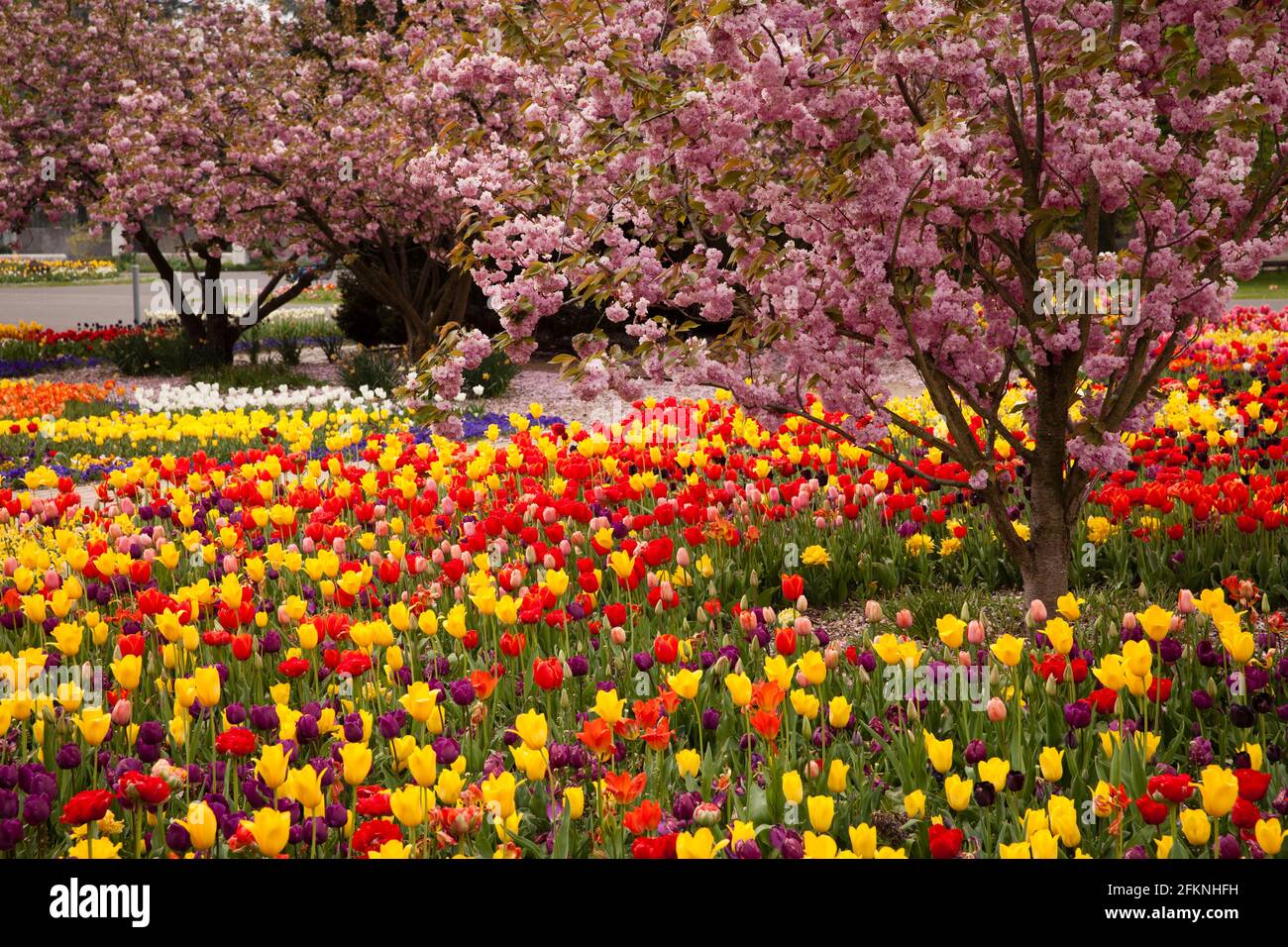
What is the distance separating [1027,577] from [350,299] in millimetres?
15358

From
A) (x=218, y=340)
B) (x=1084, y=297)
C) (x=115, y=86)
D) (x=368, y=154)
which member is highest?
(x=115, y=86)

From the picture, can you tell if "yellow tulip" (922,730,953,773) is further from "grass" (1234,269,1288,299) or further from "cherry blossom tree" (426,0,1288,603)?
"grass" (1234,269,1288,299)

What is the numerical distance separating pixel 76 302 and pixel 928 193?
32.5 m

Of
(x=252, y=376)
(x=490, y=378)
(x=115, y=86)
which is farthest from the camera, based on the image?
(x=115, y=86)

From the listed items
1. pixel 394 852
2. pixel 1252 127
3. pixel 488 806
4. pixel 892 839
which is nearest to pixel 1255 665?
pixel 892 839

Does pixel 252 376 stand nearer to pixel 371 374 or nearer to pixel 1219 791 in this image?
pixel 371 374

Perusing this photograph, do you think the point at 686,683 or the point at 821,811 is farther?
the point at 686,683

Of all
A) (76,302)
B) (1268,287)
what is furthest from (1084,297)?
(76,302)

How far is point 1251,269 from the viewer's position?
3.62 meters

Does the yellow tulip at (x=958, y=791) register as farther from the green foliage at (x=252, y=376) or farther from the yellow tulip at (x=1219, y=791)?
the green foliage at (x=252, y=376)
